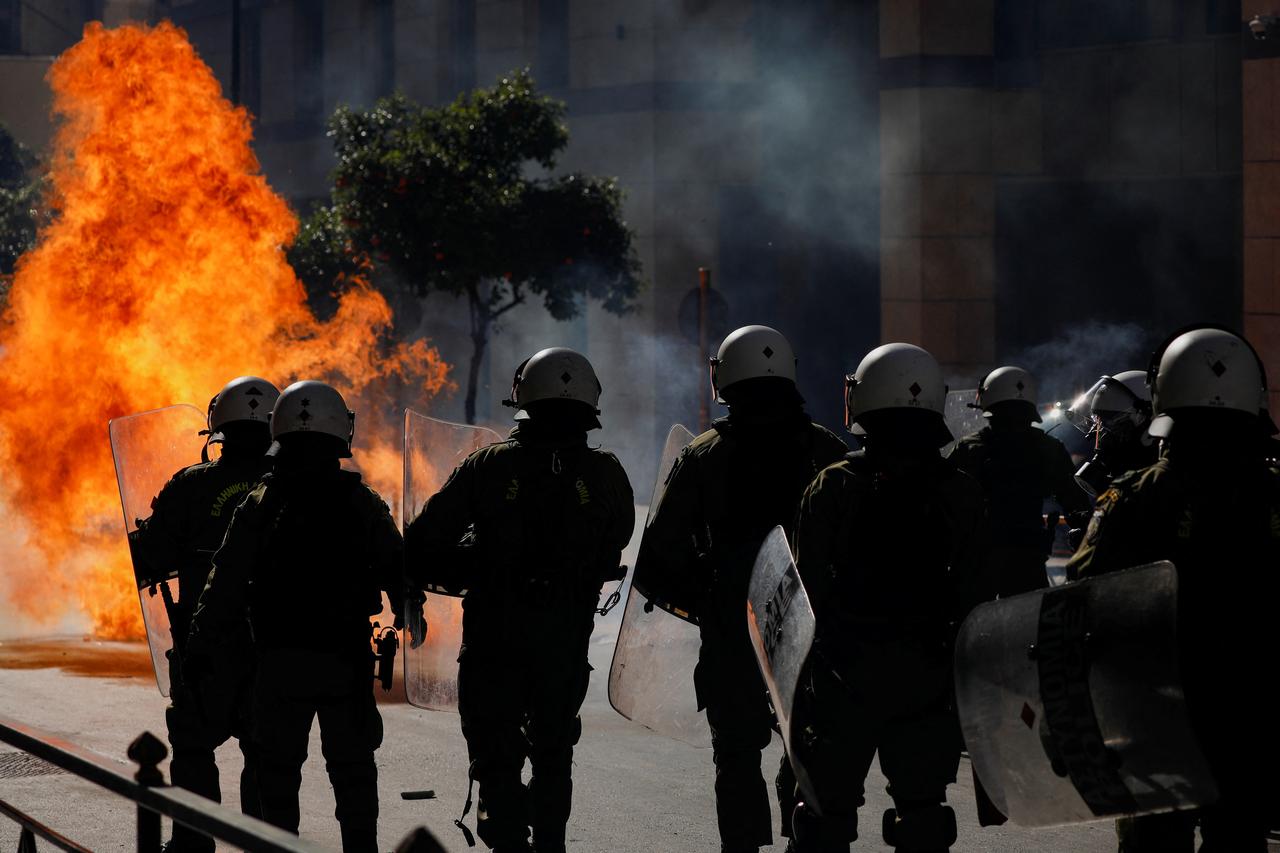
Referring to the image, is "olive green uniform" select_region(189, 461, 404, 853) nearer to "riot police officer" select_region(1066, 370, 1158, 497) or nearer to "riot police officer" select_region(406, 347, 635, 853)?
"riot police officer" select_region(406, 347, 635, 853)

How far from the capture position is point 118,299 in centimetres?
1210

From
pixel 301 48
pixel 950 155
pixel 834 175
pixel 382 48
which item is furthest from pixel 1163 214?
pixel 301 48

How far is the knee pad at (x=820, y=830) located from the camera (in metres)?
4.50

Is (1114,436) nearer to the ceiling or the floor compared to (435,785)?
nearer to the ceiling

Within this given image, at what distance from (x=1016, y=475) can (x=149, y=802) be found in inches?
202

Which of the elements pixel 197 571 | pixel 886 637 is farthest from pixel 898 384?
pixel 197 571

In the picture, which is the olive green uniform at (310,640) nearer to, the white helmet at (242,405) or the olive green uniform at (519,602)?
the olive green uniform at (519,602)

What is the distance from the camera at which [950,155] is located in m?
22.0

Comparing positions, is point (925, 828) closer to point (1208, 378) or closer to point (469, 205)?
point (1208, 378)

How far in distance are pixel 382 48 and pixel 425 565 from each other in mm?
25469

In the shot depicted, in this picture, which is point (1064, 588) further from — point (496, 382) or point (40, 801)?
point (496, 382)

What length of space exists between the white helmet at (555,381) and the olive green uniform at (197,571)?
0.91 m

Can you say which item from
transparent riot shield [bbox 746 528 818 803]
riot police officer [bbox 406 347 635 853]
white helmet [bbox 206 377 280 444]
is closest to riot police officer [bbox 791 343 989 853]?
transparent riot shield [bbox 746 528 818 803]

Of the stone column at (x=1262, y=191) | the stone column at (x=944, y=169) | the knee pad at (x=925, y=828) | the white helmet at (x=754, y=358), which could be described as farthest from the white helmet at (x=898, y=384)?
the stone column at (x=944, y=169)
